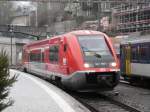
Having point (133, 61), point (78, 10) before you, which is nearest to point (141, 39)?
point (133, 61)

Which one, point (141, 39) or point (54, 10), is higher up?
point (54, 10)

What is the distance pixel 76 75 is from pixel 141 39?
6882 millimetres

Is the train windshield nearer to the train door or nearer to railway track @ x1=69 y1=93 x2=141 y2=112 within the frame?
railway track @ x1=69 y1=93 x2=141 y2=112

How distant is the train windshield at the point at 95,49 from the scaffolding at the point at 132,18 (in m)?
57.7

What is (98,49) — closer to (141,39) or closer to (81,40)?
(81,40)

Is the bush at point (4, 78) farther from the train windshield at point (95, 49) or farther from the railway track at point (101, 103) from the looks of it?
the train windshield at point (95, 49)

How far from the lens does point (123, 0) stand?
53969 mm

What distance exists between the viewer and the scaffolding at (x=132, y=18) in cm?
8056

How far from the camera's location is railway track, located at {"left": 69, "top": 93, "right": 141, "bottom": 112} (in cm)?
1646

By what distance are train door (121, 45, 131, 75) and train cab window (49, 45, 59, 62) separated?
14.7 ft

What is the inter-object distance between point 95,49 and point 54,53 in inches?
169

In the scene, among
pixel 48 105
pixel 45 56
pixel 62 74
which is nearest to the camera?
pixel 48 105

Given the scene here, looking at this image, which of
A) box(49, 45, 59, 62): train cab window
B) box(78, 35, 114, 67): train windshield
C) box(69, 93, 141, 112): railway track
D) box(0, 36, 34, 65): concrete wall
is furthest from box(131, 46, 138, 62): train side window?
box(0, 36, 34, 65): concrete wall

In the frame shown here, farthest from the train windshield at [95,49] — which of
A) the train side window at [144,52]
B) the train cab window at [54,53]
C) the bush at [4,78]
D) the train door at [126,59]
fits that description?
the bush at [4,78]
